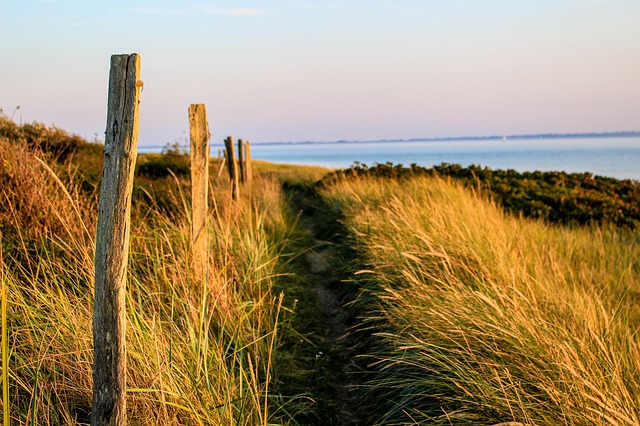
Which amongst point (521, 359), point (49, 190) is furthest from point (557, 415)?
point (49, 190)

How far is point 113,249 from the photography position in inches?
93.2

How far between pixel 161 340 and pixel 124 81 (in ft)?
5.45

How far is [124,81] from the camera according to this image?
2.38 meters

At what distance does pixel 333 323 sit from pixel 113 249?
4201 mm

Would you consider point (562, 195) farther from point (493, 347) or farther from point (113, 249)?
point (113, 249)

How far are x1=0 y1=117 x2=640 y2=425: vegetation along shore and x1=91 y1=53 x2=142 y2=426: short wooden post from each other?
27 centimetres

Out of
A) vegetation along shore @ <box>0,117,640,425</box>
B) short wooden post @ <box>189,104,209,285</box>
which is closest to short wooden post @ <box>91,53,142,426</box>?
vegetation along shore @ <box>0,117,640,425</box>

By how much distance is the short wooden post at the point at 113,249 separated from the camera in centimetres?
Result: 236

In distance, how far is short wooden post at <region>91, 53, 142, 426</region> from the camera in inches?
93.0

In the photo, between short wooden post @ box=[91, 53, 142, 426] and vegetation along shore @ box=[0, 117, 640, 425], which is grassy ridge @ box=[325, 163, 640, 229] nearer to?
vegetation along shore @ box=[0, 117, 640, 425]

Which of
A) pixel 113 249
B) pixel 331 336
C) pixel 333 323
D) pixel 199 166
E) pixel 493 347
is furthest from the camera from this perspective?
pixel 333 323

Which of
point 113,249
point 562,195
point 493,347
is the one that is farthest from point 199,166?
point 562,195

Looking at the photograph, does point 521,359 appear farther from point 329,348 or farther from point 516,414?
point 329,348

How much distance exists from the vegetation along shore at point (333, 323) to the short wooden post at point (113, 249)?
0.27m
